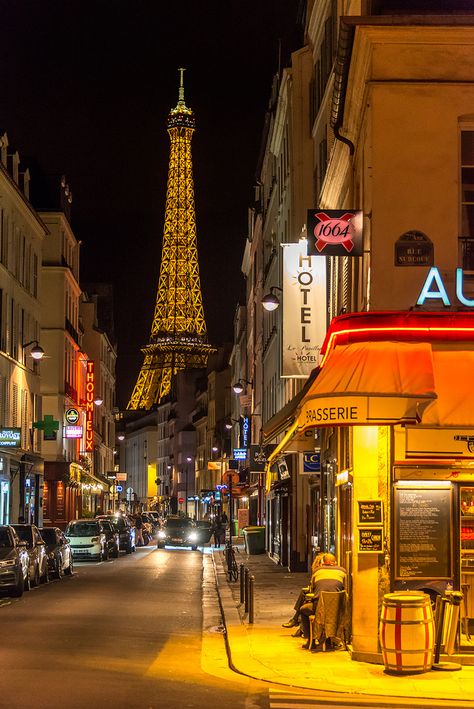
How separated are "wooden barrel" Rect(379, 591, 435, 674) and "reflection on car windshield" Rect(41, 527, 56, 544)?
2244 centimetres

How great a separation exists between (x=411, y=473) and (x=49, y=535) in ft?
71.7

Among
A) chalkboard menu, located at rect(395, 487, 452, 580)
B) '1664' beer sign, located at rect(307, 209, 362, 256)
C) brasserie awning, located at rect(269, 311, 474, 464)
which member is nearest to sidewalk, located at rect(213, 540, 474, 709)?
chalkboard menu, located at rect(395, 487, 452, 580)

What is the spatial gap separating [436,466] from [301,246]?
9571 millimetres

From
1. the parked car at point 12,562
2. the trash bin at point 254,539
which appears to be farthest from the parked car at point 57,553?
the trash bin at point 254,539

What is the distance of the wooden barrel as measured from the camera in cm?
1477

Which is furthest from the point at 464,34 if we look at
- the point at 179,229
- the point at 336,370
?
the point at 179,229

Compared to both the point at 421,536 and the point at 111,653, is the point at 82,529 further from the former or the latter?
the point at 421,536

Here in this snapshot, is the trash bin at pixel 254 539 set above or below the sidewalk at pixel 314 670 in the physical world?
below

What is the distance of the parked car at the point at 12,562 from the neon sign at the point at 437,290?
14.2 meters

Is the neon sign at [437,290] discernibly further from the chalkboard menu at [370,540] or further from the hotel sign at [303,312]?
the hotel sign at [303,312]

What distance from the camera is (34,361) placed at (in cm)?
5803

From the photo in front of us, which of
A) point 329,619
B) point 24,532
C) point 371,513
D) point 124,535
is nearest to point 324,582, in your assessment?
point 329,619

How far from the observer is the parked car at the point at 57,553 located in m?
35.1

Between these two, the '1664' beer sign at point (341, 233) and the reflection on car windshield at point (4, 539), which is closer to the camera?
the '1664' beer sign at point (341, 233)
